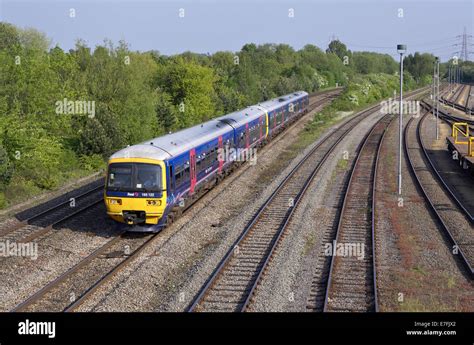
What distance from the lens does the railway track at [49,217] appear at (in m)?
18.5

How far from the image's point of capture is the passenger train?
683 inches

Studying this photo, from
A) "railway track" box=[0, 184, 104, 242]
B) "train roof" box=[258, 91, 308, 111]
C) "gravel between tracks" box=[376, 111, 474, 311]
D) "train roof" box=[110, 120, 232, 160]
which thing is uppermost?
"train roof" box=[258, 91, 308, 111]

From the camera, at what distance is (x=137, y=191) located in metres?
17.3

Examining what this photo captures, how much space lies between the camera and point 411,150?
37.2m

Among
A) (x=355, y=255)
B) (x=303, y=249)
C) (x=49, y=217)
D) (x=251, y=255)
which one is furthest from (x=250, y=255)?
(x=49, y=217)

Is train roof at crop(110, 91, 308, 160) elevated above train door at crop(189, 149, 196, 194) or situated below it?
above

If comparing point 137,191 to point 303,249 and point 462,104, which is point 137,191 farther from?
point 462,104

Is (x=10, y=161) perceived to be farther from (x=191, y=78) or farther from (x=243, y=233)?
(x=191, y=78)

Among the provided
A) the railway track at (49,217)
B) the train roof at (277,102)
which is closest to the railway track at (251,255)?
the railway track at (49,217)

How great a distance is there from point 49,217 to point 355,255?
11.1 meters

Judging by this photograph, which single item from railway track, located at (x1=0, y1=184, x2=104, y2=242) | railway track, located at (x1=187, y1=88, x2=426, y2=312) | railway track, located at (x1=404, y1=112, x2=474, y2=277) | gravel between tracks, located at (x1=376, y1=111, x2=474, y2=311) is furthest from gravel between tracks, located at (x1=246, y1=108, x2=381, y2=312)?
railway track, located at (x1=0, y1=184, x2=104, y2=242)

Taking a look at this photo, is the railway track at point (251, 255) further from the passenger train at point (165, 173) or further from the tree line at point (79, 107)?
the tree line at point (79, 107)

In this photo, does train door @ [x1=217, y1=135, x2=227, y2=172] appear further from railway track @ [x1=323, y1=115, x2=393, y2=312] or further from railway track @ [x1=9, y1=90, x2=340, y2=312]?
railway track @ [x1=9, y1=90, x2=340, y2=312]

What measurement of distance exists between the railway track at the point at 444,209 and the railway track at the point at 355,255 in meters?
2.29
